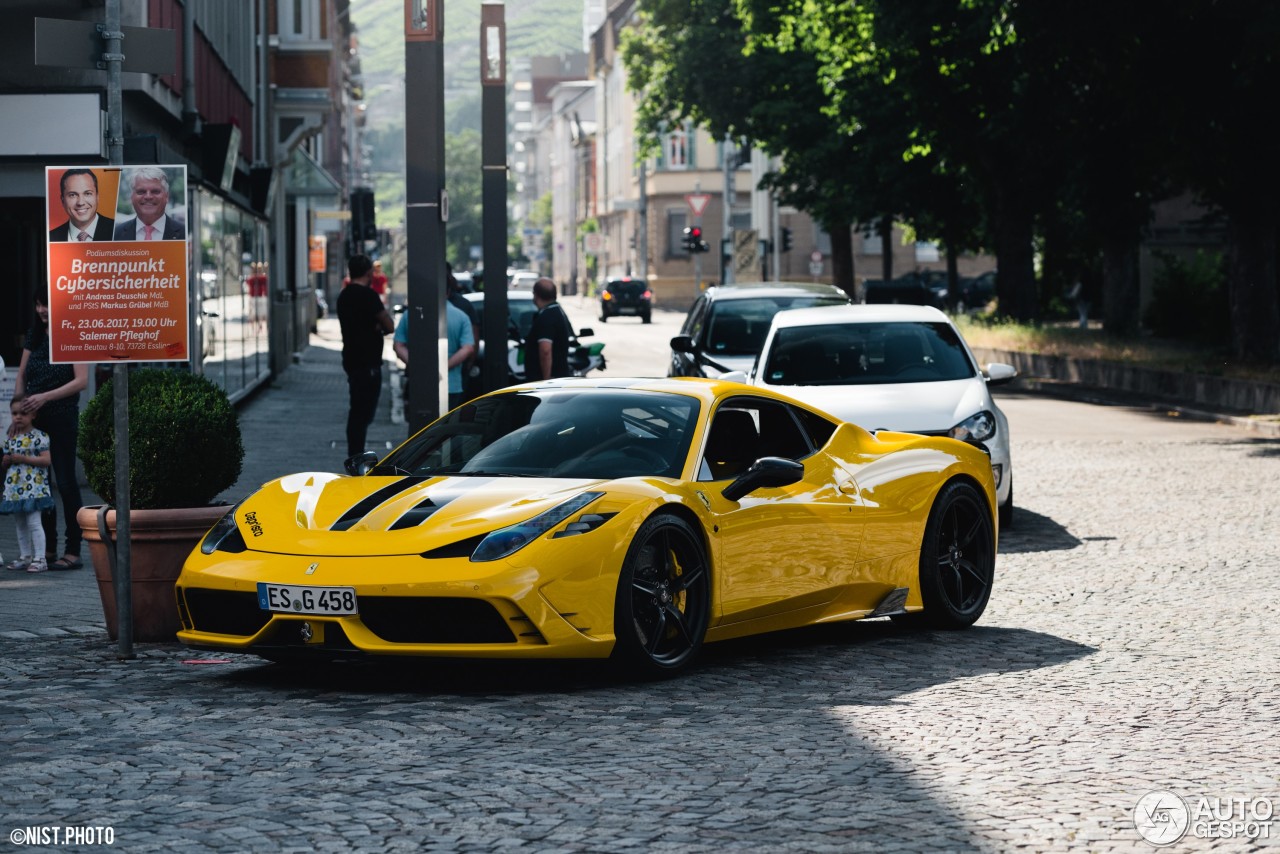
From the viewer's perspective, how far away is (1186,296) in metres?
46.7

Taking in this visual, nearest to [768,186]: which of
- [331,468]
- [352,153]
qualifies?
[331,468]

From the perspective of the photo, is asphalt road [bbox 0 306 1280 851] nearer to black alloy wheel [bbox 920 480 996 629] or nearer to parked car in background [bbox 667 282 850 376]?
black alloy wheel [bbox 920 480 996 629]

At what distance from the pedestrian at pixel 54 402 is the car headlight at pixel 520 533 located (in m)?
5.15

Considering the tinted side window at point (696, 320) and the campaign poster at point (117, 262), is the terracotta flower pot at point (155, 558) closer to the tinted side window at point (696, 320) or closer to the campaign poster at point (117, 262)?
the campaign poster at point (117, 262)

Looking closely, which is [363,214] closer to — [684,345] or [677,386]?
[684,345]

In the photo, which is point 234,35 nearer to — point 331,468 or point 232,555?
point 331,468

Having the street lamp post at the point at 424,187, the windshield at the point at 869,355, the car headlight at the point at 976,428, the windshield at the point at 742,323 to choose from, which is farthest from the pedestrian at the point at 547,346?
the car headlight at the point at 976,428

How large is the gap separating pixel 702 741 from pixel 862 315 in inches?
371

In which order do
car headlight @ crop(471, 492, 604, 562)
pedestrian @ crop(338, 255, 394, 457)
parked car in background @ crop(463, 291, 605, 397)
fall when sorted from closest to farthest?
car headlight @ crop(471, 492, 604, 562)
pedestrian @ crop(338, 255, 394, 457)
parked car in background @ crop(463, 291, 605, 397)

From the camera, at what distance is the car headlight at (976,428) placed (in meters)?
14.1

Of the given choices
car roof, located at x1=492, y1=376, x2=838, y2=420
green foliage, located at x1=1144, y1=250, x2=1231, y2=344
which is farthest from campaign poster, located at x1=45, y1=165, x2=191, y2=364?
green foliage, located at x1=1144, y1=250, x2=1231, y2=344

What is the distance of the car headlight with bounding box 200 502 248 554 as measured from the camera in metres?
8.47

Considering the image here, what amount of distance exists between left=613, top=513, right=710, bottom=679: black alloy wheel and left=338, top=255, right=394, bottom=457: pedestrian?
9.49 m

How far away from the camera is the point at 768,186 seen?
2352 inches
